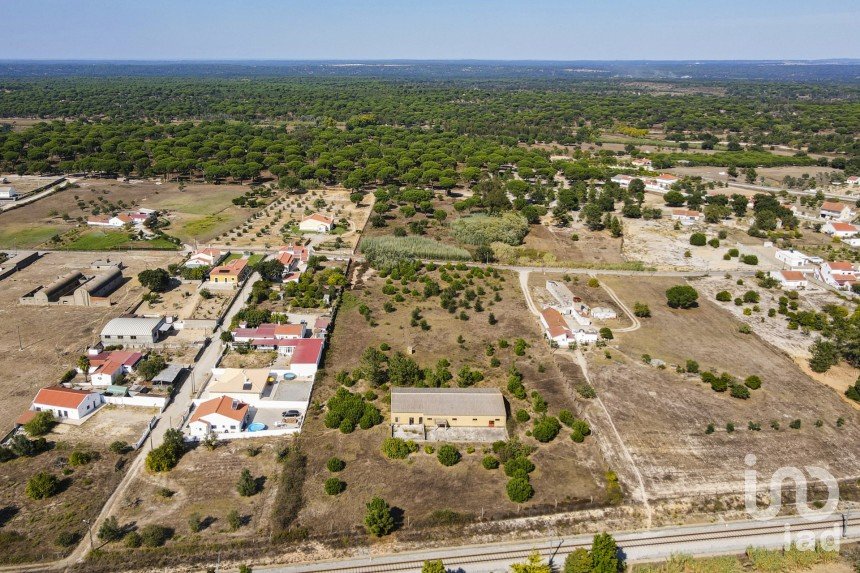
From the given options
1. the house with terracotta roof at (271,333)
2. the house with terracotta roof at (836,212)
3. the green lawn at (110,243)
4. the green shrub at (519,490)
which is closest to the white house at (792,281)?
the house with terracotta roof at (836,212)

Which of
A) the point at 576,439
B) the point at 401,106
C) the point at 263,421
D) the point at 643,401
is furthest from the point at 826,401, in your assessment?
the point at 401,106

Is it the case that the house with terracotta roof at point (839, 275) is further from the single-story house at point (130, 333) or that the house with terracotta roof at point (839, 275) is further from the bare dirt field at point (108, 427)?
the single-story house at point (130, 333)

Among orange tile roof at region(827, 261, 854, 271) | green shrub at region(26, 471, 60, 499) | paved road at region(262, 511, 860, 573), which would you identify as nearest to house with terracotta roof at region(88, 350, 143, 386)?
green shrub at region(26, 471, 60, 499)

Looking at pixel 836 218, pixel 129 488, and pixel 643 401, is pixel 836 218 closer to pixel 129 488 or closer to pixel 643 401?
pixel 643 401

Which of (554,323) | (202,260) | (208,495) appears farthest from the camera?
(202,260)

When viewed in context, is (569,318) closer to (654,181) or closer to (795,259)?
(795,259)

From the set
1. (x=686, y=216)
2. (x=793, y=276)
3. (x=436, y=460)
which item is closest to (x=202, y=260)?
(x=436, y=460)

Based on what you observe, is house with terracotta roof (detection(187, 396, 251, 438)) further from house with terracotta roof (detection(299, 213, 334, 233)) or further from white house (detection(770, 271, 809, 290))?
white house (detection(770, 271, 809, 290))
